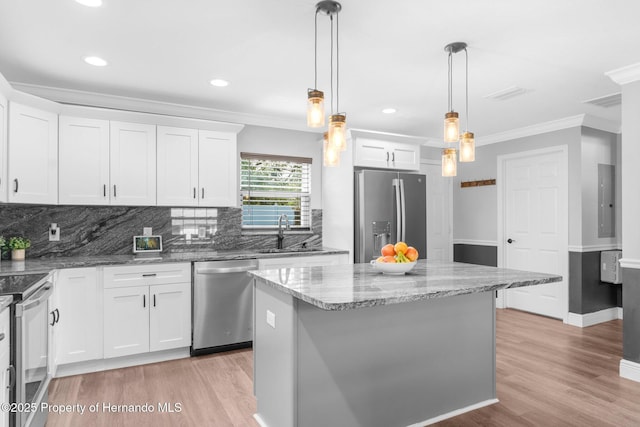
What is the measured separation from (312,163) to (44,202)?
9.45 feet

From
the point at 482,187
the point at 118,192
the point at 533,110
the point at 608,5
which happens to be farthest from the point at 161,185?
the point at 482,187

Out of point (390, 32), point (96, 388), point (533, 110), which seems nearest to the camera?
point (390, 32)

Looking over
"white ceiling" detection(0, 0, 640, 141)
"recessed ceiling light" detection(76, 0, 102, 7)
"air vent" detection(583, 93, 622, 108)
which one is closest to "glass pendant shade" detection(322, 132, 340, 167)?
"white ceiling" detection(0, 0, 640, 141)

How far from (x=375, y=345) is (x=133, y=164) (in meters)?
2.87

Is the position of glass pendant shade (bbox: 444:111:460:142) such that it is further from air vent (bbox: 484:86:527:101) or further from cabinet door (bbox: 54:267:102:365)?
cabinet door (bbox: 54:267:102:365)

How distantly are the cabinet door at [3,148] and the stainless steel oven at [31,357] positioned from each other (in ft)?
3.32

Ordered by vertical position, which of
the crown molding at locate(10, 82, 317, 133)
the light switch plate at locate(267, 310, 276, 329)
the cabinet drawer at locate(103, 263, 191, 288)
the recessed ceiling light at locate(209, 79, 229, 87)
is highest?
the recessed ceiling light at locate(209, 79, 229, 87)

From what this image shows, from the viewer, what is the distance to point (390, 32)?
2.58 metres

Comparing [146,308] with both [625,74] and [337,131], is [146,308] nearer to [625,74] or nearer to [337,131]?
[337,131]

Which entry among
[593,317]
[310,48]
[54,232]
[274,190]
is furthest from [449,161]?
[593,317]

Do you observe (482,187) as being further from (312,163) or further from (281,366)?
(281,366)

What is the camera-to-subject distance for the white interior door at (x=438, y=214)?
6051mm

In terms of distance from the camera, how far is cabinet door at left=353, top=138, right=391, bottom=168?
4.62m

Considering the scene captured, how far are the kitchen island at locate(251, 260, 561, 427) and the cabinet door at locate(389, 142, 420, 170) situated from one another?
2.37 meters
